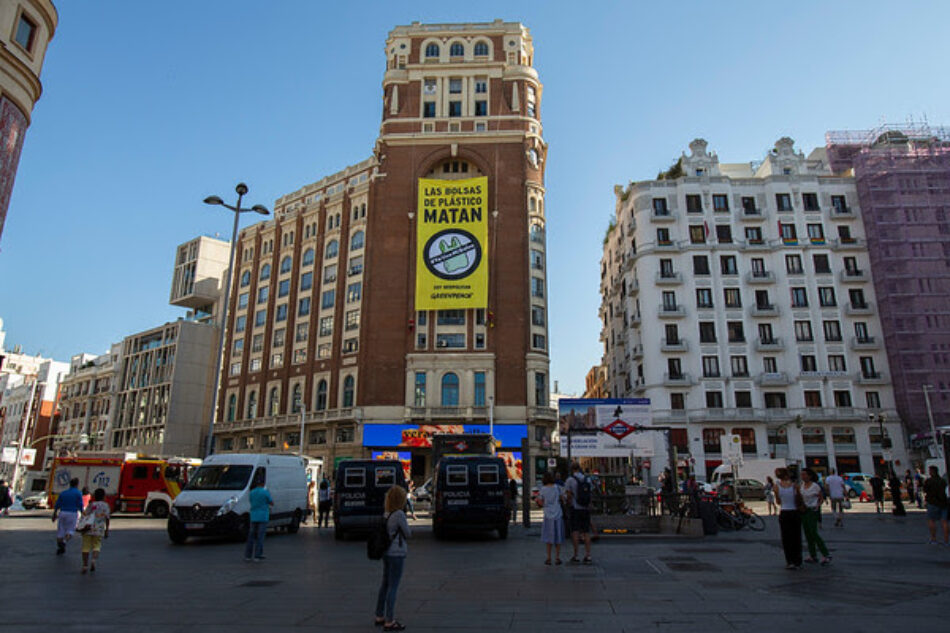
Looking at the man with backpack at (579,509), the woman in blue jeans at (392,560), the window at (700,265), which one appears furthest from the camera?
the window at (700,265)

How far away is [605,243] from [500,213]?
24756mm

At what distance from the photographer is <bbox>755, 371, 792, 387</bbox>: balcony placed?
52.1 meters

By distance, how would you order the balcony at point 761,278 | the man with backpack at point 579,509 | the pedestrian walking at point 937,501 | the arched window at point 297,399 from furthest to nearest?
1. the arched window at point 297,399
2. the balcony at point 761,278
3. the pedestrian walking at point 937,501
4. the man with backpack at point 579,509

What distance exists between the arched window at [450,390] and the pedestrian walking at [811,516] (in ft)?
133

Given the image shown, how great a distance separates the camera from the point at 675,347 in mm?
53562

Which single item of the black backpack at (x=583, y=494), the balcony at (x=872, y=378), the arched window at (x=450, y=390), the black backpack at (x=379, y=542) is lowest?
the black backpack at (x=379, y=542)

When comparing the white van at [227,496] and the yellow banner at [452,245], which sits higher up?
the yellow banner at [452,245]

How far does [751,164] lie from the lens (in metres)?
67.7

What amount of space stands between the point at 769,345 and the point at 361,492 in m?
45.6

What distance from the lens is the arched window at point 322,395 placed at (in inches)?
2214

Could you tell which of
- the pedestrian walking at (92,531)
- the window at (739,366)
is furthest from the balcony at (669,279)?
the pedestrian walking at (92,531)

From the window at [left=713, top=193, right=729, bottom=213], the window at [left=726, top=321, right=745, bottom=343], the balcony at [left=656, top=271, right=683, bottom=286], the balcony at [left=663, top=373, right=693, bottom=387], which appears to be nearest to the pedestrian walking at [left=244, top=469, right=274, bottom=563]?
the balcony at [left=663, top=373, right=693, bottom=387]

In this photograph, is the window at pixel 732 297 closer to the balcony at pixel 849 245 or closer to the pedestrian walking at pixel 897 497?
the balcony at pixel 849 245

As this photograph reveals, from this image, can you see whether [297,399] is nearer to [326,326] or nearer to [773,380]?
[326,326]
